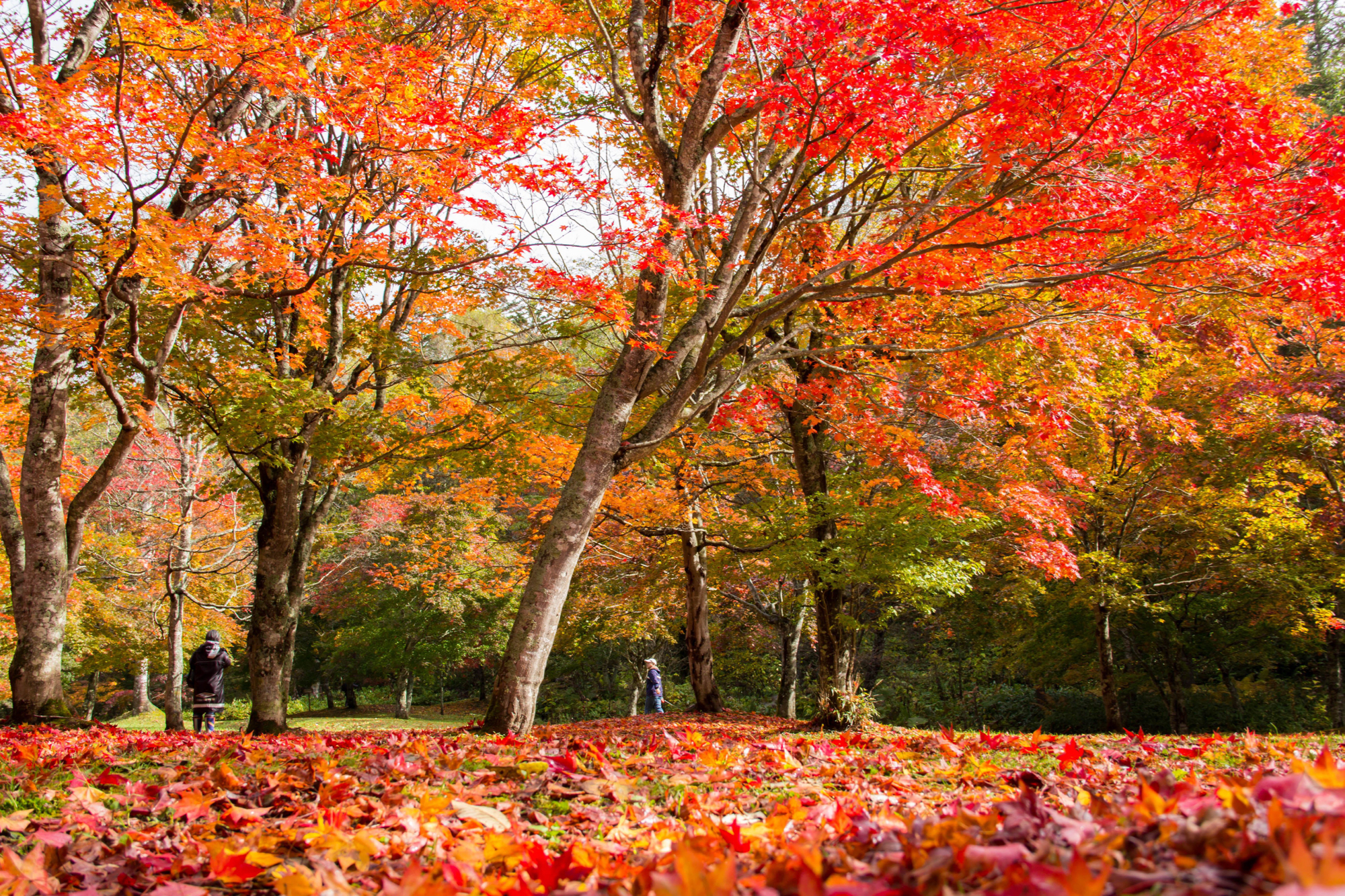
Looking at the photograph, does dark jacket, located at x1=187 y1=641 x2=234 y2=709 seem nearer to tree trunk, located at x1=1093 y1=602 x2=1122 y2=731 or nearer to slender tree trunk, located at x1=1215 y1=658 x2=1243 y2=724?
tree trunk, located at x1=1093 y1=602 x2=1122 y2=731

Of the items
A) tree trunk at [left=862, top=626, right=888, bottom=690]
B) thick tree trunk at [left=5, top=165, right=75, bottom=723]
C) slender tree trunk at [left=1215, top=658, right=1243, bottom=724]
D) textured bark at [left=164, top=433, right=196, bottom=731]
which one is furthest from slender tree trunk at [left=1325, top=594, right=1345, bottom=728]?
textured bark at [left=164, top=433, right=196, bottom=731]

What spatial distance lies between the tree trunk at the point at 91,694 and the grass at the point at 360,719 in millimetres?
1618

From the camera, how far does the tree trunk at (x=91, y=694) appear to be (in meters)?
26.5

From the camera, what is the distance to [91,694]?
29.3 meters

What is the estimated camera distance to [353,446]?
28.3ft

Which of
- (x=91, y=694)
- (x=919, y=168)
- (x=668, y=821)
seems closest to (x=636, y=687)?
(x=919, y=168)

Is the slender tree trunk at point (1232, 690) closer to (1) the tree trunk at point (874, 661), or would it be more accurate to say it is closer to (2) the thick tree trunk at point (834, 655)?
(1) the tree trunk at point (874, 661)

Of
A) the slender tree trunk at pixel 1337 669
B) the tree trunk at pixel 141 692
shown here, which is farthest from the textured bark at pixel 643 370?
the tree trunk at pixel 141 692

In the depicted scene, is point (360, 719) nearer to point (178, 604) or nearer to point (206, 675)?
point (178, 604)

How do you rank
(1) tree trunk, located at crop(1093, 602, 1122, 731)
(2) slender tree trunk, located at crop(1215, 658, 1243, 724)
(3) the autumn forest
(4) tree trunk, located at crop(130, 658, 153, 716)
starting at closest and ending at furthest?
(3) the autumn forest < (1) tree trunk, located at crop(1093, 602, 1122, 731) < (2) slender tree trunk, located at crop(1215, 658, 1243, 724) < (4) tree trunk, located at crop(130, 658, 153, 716)

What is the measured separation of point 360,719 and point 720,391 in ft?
66.0

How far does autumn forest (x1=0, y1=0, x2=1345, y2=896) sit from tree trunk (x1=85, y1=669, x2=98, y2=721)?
65.1ft

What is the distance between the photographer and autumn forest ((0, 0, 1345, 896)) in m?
1.91

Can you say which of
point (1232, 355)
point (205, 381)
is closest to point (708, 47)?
point (205, 381)
